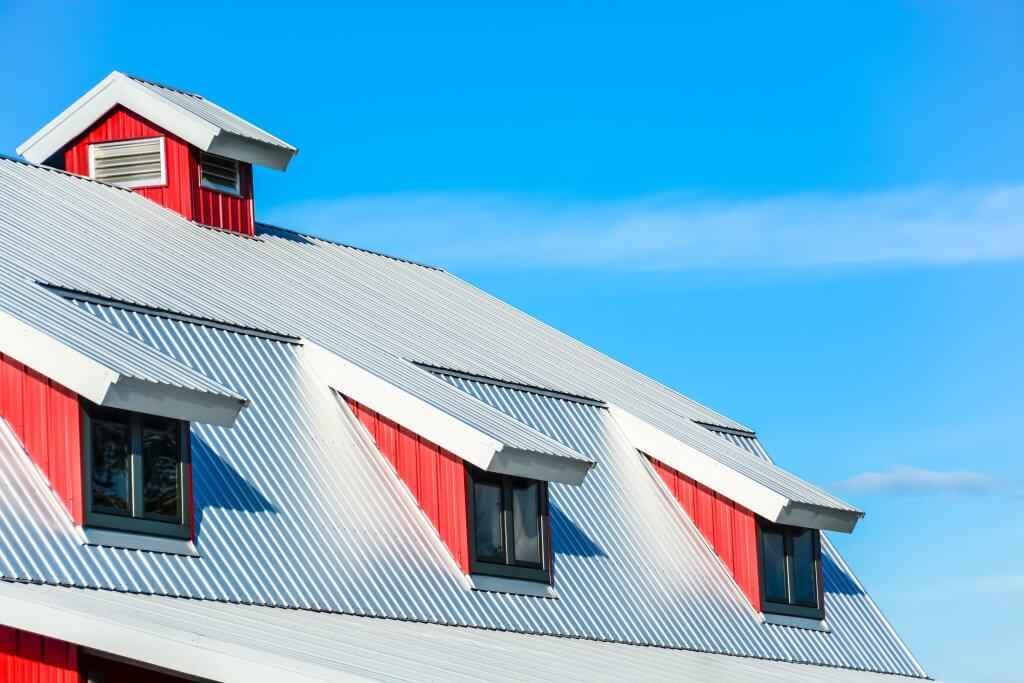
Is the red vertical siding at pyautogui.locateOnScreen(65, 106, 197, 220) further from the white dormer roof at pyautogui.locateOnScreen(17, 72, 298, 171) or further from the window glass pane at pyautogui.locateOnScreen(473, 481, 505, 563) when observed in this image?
the window glass pane at pyautogui.locateOnScreen(473, 481, 505, 563)

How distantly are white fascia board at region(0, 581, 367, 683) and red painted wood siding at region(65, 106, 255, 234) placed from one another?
672 inches

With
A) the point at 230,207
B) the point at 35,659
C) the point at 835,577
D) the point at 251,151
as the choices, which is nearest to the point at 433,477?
the point at 35,659

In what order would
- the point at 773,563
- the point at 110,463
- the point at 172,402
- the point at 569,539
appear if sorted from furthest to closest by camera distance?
1. the point at 773,563
2. the point at 569,539
3. the point at 110,463
4. the point at 172,402

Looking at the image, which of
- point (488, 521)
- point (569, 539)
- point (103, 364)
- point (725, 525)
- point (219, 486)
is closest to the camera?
point (103, 364)

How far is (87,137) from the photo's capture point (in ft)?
118

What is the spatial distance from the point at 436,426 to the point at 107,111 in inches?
506

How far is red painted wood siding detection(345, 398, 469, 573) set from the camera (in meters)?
26.5

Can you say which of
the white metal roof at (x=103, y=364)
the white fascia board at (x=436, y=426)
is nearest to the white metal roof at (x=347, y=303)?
the white fascia board at (x=436, y=426)

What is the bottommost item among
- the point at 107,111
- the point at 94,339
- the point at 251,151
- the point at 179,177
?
the point at 94,339

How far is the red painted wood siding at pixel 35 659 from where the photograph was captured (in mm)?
18859

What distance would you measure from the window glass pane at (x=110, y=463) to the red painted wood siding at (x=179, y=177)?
42.8 ft

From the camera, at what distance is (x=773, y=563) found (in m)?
32.8

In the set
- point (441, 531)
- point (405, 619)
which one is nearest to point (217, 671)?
point (405, 619)

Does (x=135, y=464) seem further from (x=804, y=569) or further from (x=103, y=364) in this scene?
(x=804, y=569)
